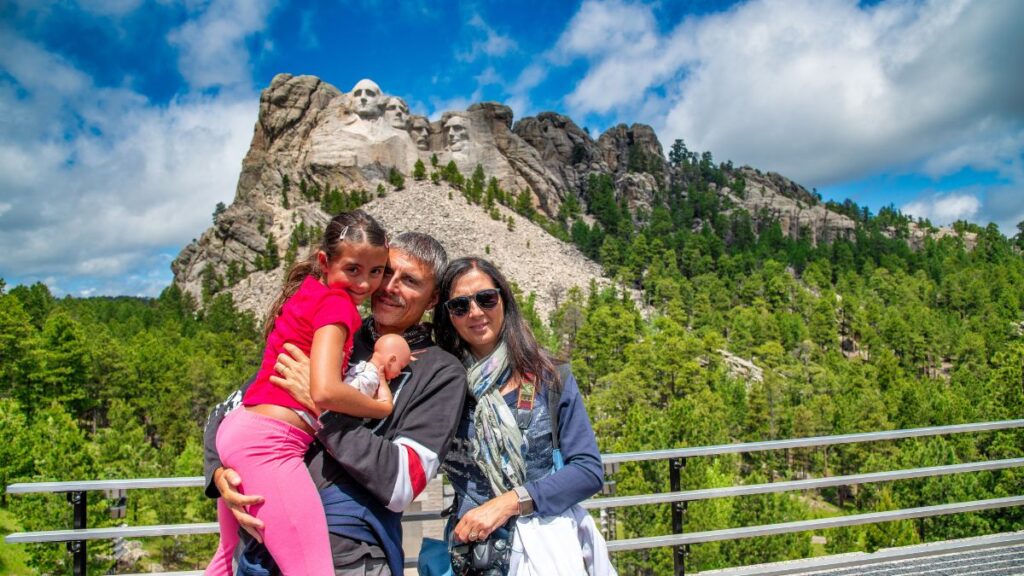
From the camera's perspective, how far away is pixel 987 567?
4590mm

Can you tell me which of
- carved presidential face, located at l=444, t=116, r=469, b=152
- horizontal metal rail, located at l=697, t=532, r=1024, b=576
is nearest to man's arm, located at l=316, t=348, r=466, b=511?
horizontal metal rail, located at l=697, t=532, r=1024, b=576

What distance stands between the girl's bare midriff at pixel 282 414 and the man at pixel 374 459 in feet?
0.27

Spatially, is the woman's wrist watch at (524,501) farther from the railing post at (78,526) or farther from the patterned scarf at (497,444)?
the railing post at (78,526)

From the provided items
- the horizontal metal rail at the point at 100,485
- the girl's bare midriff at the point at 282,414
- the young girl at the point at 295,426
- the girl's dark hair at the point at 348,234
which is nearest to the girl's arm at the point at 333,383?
the young girl at the point at 295,426

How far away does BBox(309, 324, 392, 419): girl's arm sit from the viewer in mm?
2131

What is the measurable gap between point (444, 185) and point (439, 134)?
1875 centimetres

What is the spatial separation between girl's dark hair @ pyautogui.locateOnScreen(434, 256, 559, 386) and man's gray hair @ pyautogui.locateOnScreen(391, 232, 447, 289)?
48mm

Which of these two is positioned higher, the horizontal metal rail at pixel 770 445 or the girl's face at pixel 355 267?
the girl's face at pixel 355 267

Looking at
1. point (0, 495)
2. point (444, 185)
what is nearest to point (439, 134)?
point (444, 185)

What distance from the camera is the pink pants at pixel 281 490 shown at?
7.00 ft

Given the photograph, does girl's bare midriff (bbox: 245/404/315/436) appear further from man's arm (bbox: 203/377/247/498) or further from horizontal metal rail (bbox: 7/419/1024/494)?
horizontal metal rail (bbox: 7/419/1024/494)

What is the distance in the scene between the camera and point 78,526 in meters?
3.51

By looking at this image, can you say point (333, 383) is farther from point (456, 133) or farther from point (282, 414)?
point (456, 133)

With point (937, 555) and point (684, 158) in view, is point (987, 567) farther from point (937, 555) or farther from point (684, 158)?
point (684, 158)
